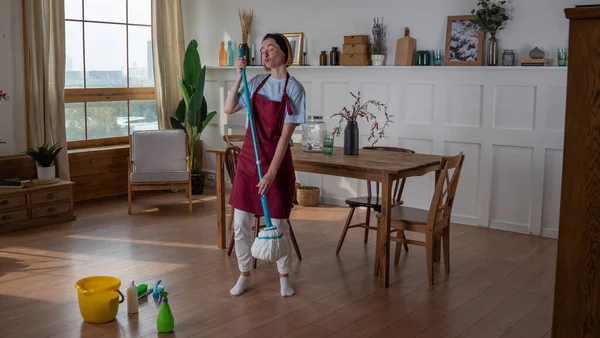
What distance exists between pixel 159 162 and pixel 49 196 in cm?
113

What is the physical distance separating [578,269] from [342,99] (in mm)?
4812

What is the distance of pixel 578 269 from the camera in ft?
7.20

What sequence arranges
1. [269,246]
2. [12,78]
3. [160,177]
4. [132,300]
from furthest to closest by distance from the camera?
[160,177] < [12,78] < [269,246] < [132,300]

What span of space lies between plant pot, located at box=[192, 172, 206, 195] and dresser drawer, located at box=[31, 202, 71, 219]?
5.22 feet

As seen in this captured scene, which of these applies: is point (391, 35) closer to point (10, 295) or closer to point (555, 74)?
point (555, 74)

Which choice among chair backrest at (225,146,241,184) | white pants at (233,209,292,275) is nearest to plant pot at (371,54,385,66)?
chair backrest at (225,146,241,184)

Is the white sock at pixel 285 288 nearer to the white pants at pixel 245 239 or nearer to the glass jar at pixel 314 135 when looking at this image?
the white pants at pixel 245 239

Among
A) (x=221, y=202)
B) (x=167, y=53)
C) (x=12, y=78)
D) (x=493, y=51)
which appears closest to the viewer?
(x=221, y=202)

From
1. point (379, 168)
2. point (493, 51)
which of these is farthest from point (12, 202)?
point (493, 51)

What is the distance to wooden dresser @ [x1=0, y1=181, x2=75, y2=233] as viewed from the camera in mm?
5695

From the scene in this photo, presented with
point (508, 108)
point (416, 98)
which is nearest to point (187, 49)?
point (416, 98)

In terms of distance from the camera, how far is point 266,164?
405 cm

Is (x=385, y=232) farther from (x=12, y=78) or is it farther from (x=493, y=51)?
(x=12, y=78)

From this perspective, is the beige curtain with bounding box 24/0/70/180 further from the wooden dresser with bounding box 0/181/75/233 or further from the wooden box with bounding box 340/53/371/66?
the wooden box with bounding box 340/53/371/66
